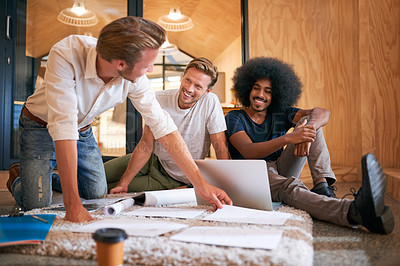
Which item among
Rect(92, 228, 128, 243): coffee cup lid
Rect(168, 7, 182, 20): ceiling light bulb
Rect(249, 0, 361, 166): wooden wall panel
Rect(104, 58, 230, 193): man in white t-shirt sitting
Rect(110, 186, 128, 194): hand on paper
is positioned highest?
Rect(168, 7, 182, 20): ceiling light bulb

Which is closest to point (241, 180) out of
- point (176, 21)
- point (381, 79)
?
point (381, 79)

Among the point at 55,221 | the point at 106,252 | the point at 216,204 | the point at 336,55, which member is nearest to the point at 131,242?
the point at 106,252

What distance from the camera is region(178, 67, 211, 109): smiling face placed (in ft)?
6.76

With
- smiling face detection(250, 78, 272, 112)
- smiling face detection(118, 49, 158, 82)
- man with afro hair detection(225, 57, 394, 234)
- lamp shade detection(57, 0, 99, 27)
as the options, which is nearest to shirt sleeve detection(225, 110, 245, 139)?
man with afro hair detection(225, 57, 394, 234)

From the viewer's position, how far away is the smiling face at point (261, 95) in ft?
6.86

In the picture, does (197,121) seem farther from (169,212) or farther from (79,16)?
(79,16)

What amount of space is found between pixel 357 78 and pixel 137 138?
7.00 ft

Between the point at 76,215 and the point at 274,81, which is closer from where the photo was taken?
the point at 76,215

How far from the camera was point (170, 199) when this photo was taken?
1.69 metres

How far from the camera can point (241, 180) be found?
1491 millimetres

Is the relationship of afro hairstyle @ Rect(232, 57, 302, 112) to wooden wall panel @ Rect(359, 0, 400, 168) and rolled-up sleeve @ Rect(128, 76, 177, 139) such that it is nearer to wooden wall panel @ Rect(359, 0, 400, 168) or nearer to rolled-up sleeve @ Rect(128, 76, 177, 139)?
rolled-up sleeve @ Rect(128, 76, 177, 139)

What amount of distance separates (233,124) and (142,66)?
34.9 inches

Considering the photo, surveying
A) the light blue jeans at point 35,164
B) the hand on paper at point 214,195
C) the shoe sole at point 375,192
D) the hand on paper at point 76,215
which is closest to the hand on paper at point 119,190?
the light blue jeans at point 35,164

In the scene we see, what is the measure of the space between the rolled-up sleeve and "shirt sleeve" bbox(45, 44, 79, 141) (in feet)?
0.96
